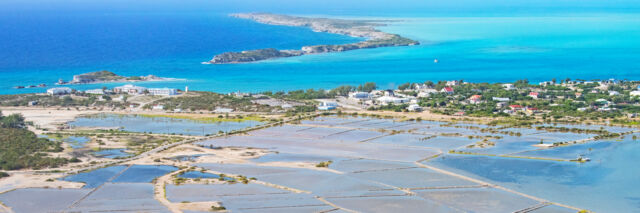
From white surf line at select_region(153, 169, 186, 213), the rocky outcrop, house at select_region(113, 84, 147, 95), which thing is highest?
the rocky outcrop

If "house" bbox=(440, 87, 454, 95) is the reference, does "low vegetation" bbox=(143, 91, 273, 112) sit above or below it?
below

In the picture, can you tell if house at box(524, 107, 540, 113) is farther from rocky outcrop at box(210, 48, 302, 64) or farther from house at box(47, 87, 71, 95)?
rocky outcrop at box(210, 48, 302, 64)

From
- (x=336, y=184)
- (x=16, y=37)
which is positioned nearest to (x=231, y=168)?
(x=336, y=184)

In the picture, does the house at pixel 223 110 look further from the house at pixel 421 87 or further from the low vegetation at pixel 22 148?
the house at pixel 421 87

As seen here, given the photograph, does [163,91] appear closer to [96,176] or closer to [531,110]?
[531,110]

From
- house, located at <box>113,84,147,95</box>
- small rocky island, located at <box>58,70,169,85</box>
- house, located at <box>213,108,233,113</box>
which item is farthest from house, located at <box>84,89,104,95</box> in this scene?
house, located at <box>213,108,233,113</box>

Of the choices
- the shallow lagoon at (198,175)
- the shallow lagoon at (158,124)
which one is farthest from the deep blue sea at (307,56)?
the shallow lagoon at (198,175)
